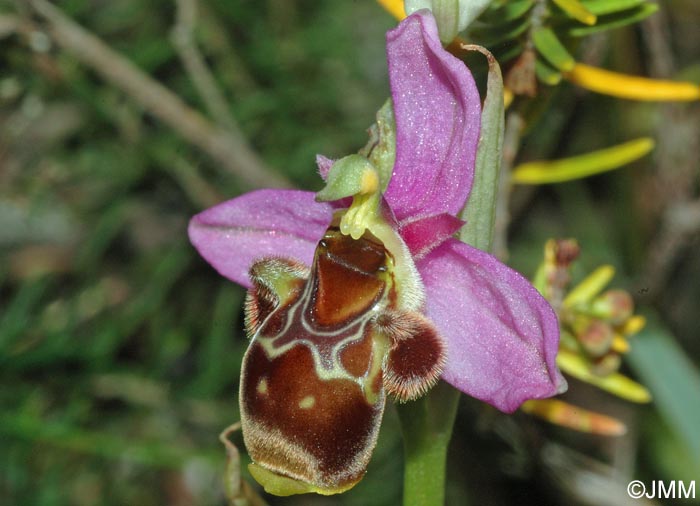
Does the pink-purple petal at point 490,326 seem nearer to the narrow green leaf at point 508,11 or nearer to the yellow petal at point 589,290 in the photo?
the narrow green leaf at point 508,11

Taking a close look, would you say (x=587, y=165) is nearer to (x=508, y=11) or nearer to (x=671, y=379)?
(x=508, y=11)

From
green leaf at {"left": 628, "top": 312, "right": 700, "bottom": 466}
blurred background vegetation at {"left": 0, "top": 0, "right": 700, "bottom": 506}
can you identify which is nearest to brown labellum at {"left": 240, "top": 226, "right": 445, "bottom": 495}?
blurred background vegetation at {"left": 0, "top": 0, "right": 700, "bottom": 506}

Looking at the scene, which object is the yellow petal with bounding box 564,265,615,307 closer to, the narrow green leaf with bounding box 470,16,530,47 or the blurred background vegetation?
the blurred background vegetation

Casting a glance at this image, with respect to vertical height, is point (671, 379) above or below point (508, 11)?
below

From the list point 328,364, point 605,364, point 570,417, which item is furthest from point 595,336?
point 328,364

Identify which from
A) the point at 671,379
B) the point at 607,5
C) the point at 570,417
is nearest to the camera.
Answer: the point at 607,5

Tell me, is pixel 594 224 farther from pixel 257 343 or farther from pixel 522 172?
pixel 257 343
